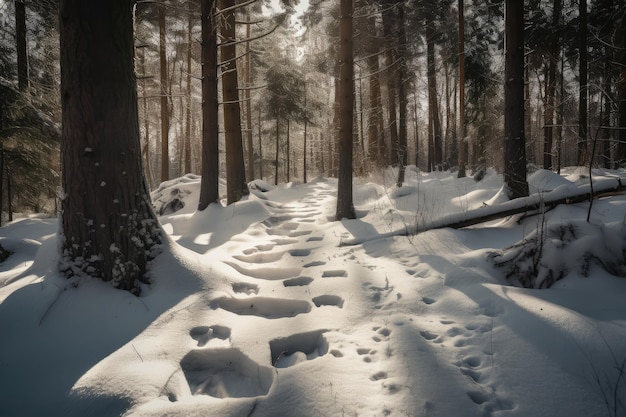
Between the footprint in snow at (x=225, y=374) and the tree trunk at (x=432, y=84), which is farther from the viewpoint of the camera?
the tree trunk at (x=432, y=84)

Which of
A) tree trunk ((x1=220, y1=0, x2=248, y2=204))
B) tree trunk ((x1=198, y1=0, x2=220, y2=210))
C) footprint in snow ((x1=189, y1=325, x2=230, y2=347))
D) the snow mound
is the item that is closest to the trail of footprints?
footprint in snow ((x1=189, y1=325, x2=230, y2=347))

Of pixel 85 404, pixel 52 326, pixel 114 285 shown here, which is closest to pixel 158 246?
pixel 114 285

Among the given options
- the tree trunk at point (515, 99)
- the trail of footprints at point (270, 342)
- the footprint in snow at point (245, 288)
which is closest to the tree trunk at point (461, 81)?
the tree trunk at point (515, 99)

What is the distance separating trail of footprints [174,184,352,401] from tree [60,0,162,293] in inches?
39.3

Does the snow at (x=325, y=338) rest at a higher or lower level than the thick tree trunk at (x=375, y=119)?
lower

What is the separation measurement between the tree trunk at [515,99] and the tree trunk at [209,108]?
19.8ft

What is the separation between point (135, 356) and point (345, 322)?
1.56 meters

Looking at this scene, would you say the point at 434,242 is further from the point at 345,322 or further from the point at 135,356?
the point at 135,356

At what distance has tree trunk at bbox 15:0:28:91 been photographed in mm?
9758

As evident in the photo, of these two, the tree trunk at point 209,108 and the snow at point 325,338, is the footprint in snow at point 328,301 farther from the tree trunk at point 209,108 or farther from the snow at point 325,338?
the tree trunk at point 209,108

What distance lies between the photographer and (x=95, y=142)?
2754 mm

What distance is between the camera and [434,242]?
14.5ft

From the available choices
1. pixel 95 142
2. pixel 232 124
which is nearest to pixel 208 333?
pixel 95 142

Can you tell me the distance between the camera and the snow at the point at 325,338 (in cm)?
168
